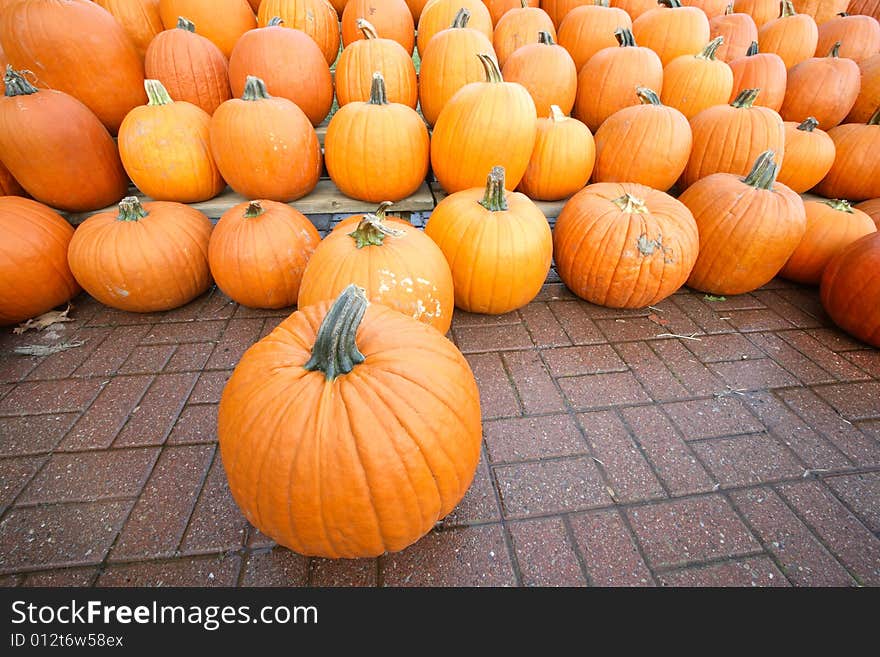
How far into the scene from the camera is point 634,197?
2.46 metres

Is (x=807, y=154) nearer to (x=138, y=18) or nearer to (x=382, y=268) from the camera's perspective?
(x=382, y=268)

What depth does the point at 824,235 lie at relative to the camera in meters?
2.77

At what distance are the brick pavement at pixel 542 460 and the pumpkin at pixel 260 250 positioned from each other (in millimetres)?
242

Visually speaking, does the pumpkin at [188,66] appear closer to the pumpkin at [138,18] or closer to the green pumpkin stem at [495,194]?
the pumpkin at [138,18]

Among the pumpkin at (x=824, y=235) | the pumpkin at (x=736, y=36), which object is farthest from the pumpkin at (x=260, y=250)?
the pumpkin at (x=736, y=36)

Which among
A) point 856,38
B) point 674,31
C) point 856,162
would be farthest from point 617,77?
point 856,38

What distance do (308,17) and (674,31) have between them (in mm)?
2892

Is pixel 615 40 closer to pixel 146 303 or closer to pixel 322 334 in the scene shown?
pixel 322 334

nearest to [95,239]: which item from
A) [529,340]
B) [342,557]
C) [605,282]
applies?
[342,557]

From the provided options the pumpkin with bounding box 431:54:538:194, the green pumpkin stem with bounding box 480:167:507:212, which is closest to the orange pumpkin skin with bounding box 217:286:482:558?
the green pumpkin stem with bounding box 480:167:507:212

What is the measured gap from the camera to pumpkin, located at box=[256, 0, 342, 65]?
321 cm

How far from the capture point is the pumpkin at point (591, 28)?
3.45 metres
